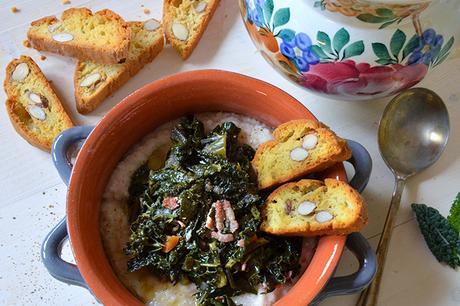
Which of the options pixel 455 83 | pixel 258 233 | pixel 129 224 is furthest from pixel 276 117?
pixel 455 83

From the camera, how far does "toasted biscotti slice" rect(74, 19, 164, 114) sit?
1.29 meters

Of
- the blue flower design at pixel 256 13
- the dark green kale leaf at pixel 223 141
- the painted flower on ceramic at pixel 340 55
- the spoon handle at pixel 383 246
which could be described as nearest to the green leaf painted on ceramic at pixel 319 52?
the painted flower on ceramic at pixel 340 55

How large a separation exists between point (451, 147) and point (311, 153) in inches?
15.2

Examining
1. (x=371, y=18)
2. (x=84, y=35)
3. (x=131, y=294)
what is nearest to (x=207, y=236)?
(x=131, y=294)

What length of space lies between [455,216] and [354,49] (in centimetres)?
40

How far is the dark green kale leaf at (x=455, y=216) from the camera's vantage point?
46.7 inches

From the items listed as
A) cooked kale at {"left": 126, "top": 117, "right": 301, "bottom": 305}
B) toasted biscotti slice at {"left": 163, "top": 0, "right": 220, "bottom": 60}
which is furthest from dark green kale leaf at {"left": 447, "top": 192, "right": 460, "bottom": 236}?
toasted biscotti slice at {"left": 163, "top": 0, "right": 220, "bottom": 60}

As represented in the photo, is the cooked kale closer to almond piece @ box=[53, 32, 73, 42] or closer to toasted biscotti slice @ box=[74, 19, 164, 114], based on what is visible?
toasted biscotti slice @ box=[74, 19, 164, 114]

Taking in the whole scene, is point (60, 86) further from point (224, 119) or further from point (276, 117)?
point (276, 117)

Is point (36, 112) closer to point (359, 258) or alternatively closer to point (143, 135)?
point (143, 135)

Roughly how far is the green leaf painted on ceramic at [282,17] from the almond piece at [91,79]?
428 mm

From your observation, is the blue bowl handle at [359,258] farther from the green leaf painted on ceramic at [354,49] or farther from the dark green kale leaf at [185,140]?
the dark green kale leaf at [185,140]

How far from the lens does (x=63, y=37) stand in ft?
4.39

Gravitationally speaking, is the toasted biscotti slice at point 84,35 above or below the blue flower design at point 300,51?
below
